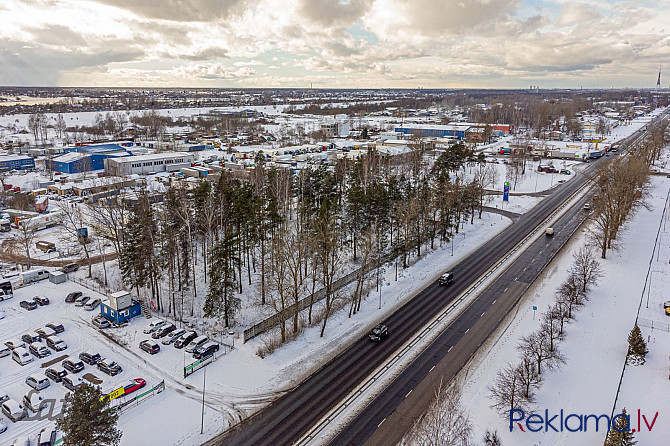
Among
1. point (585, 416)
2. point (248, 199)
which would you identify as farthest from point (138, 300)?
point (585, 416)

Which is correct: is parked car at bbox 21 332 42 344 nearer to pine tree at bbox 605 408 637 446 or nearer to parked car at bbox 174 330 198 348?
parked car at bbox 174 330 198 348

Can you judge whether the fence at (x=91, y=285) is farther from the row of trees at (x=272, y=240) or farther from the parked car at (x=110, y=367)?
the parked car at (x=110, y=367)

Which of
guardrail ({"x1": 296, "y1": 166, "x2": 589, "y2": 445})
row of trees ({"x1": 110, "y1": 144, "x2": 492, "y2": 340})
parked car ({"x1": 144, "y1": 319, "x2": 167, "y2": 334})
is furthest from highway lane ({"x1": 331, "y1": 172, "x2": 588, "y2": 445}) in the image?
parked car ({"x1": 144, "y1": 319, "x2": 167, "y2": 334})

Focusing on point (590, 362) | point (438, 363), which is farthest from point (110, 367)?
point (590, 362)

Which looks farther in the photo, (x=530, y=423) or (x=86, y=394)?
(x=530, y=423)

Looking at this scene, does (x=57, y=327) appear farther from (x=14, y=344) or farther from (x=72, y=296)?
(x=72, y=296)

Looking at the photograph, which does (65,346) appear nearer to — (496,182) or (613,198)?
(613,198)
